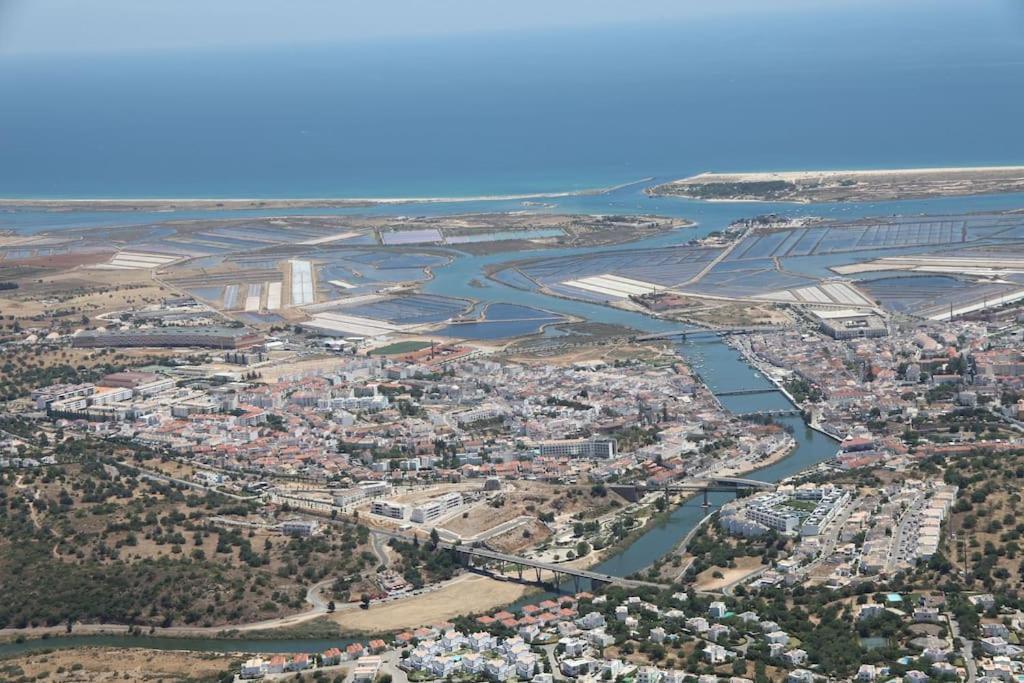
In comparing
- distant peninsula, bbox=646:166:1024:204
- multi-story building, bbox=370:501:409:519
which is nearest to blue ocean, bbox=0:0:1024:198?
distant peninsula, bbox=646:166:1024:204

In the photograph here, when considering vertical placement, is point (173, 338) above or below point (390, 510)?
above

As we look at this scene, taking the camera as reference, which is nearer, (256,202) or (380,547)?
(380,547)

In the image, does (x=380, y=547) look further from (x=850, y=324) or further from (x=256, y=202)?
(x=256, y=202)

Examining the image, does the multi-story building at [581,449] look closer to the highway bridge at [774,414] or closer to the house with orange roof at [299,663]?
the highway bridge at [774,414]

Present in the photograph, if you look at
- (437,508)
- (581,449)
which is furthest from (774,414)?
(437,508)

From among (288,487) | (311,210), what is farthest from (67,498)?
(311,210)
